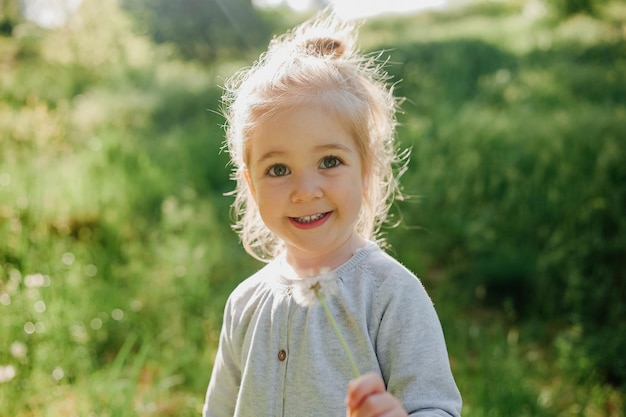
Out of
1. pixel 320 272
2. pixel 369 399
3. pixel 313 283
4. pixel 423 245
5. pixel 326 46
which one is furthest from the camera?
pixel 423 245

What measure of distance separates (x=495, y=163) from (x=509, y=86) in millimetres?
2280

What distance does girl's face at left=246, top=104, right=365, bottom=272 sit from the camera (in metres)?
1.46

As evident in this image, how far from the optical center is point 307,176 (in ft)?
4.79

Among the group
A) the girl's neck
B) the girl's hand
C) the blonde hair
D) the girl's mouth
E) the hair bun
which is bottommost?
the girl's hand

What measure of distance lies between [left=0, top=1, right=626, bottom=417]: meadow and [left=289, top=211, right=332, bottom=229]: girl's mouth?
2.43 feet

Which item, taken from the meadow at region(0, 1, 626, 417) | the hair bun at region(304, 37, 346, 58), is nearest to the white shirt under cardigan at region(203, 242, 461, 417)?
the hair bun at region(304, 37, 346, 58)

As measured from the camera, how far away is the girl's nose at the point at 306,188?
1.45 meters

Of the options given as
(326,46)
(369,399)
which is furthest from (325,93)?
(369,399)

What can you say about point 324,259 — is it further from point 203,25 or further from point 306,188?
point 203,25

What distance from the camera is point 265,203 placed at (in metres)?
1.52

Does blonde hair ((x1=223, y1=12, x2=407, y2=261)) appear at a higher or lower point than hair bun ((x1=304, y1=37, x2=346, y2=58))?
lower

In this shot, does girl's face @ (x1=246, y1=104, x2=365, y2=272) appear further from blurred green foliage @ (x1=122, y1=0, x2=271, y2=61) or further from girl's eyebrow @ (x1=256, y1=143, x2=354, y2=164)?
blurred green foliage @ (x1=122, y1=0, x2=271, y2=61)

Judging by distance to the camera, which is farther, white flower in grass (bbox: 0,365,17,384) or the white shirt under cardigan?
white flower in grass (bbox: 0,365,17,384)

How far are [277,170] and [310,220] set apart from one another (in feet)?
0.43
